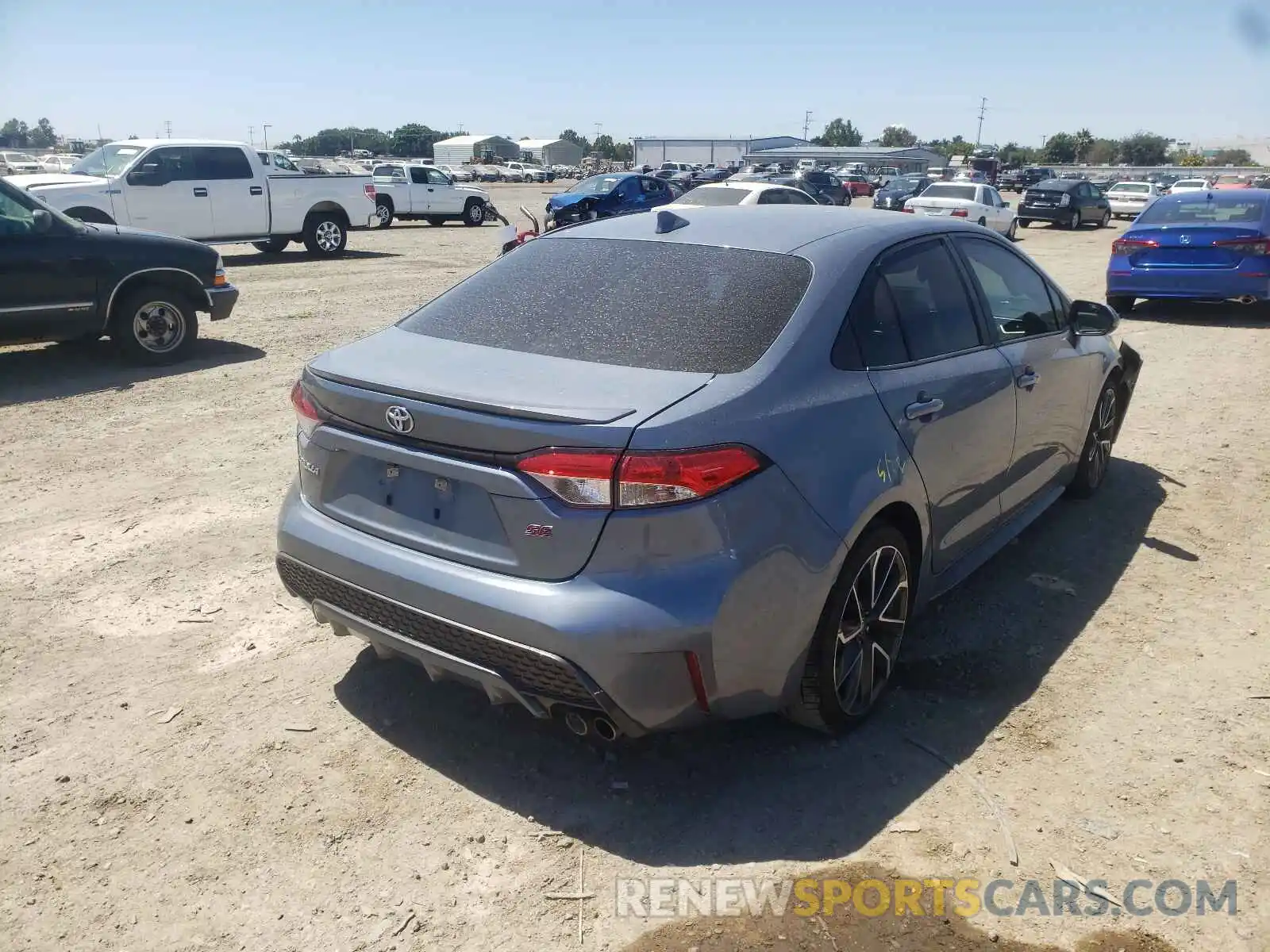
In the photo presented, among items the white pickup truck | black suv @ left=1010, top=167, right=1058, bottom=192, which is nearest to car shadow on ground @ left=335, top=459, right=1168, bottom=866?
the white pickup truck

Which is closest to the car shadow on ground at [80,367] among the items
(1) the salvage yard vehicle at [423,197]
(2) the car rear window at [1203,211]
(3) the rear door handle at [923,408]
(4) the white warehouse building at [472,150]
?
(3) the rear door handle at [923,408]

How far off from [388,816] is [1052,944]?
6.19 feet

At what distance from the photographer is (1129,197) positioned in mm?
39062

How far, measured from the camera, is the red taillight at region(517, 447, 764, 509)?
275cm

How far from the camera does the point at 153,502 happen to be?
5.65m

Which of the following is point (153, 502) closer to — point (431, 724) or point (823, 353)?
point (431, 724)

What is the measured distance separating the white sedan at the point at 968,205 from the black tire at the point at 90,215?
16.5m

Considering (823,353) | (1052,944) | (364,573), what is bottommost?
(1052,944)

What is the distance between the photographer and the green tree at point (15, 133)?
124825 millimetres

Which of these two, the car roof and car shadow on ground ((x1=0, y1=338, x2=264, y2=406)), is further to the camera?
car shadow on ground ((x1=0, y1=338, x2=264, y2=406))

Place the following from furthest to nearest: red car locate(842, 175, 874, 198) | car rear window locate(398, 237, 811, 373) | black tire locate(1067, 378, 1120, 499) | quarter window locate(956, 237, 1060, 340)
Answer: red car locate(842, 175, 874, 198), black tire locate(1067, 378, 1120, 499), quarter window locate(956, 237, 1060, 340), car rear window locate(398, 237, 811, 373)

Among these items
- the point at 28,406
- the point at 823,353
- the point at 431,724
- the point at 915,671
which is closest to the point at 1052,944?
the point at 915,671

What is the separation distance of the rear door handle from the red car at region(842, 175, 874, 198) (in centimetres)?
5255

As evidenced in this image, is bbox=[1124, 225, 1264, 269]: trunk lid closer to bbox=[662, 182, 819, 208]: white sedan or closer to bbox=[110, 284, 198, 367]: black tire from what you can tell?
bbox=[662, 182, 819, 208]: white sedan
